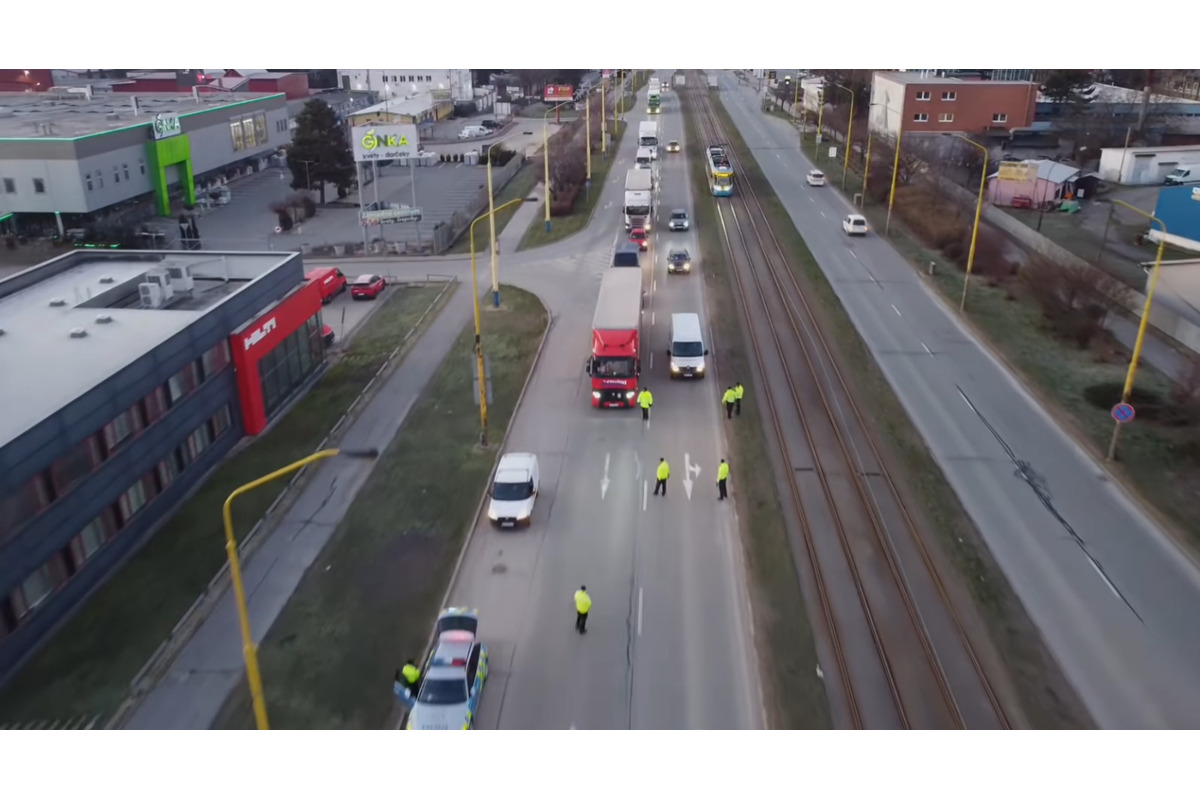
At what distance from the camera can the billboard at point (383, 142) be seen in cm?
5750

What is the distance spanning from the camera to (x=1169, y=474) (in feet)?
86.5

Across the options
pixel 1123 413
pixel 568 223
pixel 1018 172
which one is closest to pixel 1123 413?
pixel 1123 413

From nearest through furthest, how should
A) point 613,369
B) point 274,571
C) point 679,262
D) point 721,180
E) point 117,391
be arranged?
point 274,571 < point 117,391 < point 613,369 < point 679,262 < point 721,180

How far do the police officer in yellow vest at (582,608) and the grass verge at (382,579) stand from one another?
3.67 meters

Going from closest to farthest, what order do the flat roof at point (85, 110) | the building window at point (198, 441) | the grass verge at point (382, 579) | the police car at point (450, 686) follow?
the police car at point (450, 686) → the grass verge at point (382, 579) → the building window at point (198, 441) → the flat roof at point (85, 110)

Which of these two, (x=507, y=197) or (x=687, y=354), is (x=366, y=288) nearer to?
(x=687, y=354)

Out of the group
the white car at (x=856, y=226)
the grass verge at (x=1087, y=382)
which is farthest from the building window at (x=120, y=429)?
the white car at (x=856, y=226)

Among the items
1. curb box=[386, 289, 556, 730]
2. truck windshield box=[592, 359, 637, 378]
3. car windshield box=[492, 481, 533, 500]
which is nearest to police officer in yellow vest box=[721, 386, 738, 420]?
truck windshield box=[592, 359, 637, 378]

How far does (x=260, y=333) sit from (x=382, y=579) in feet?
42.1

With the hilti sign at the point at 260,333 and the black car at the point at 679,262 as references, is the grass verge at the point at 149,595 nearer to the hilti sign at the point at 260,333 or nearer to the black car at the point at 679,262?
the hilti sign at the point at 260,333

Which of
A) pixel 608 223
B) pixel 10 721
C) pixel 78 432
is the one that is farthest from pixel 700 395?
pixel 608 223

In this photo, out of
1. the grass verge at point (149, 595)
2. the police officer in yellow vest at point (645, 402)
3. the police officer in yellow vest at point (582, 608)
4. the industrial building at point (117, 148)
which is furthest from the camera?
the industrial building at point (117, 148)

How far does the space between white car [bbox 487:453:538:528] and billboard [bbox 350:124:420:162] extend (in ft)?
130

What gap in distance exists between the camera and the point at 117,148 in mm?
59875
